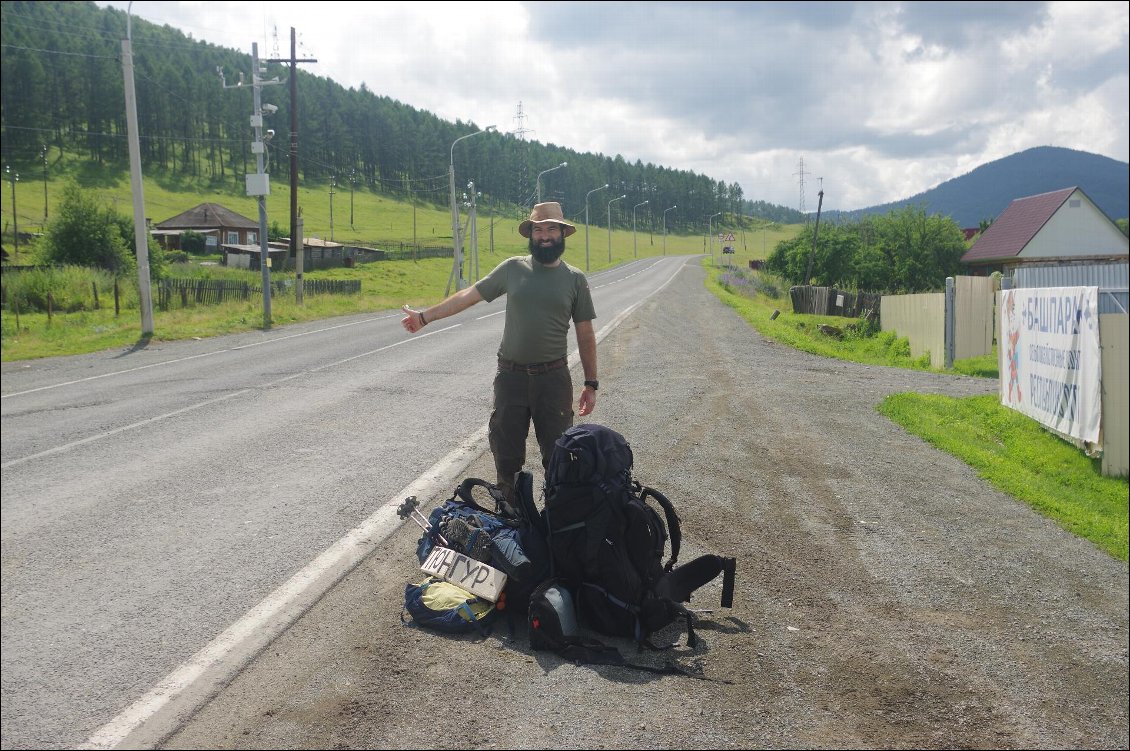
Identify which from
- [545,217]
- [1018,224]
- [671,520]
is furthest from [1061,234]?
[671,520]

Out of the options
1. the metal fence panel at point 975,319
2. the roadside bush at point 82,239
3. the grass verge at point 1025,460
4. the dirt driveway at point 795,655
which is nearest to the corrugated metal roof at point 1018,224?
the metal fence panel at point 975,319

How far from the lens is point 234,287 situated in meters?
34.8

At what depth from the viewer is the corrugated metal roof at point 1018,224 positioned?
22891 millimetres

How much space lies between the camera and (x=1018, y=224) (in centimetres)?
2475

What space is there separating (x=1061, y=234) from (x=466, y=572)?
23.4 m

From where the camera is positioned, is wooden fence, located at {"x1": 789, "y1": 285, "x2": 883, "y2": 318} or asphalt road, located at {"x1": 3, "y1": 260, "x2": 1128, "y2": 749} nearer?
asphalt road, located at {"x1": 3, "y1": 260, "x2": 1128, "y2": 749}

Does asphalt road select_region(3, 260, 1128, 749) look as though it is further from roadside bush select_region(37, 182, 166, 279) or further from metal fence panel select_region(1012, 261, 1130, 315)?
roadside bush select_region(37, 182, 166, 279)

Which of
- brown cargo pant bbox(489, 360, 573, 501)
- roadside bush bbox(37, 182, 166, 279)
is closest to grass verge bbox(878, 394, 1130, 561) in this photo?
brown cargo pant bbox(489, 360, 573, 501)

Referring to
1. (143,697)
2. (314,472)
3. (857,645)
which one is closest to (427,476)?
(314,472)

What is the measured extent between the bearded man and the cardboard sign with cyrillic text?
2.87 feet

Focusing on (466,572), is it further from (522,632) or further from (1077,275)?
(1077,275)

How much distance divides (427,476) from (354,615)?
2798 millimetres

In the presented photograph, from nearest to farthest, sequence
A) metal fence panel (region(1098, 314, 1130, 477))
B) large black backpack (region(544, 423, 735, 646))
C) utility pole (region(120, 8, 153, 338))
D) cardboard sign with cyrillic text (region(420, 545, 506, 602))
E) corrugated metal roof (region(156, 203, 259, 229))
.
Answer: large black backpack (region(544, 423, 735, 646)), cardboard sign with cyrillic text (region(420, 545, 506, 602)), metal fence panel (region(1098, 314, 1130, 477)), utility pole (region(120, 8, 153, 338)), corrugated metal roof (region(156, 203, 259, 229))

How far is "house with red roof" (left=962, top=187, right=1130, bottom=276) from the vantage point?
21344 millimetres
